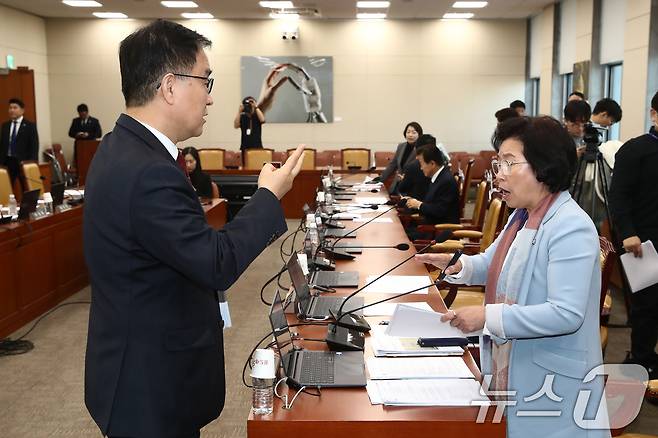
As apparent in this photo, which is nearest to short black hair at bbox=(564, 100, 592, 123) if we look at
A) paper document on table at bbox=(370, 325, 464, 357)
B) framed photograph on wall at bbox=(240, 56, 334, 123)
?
paper document on table at bbox=(370, 325, 464, 357)

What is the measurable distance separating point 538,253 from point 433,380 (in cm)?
44

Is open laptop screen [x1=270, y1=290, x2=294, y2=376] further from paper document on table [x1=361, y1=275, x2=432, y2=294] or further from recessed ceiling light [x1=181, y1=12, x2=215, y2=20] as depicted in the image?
recessed ceiling light [x1=181, y1=12, x2=215, y2=20]

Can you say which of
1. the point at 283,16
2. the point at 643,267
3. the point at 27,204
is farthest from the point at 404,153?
the point at 283,16

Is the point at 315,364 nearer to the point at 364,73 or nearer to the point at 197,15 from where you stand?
the point at 197,15

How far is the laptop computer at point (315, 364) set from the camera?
190cm

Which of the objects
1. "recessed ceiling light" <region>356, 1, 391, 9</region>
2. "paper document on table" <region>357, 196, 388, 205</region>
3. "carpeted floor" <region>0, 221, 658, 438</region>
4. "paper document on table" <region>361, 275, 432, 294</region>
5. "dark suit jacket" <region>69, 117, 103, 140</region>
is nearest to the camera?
"paper document on table" <region>361, 275, 432, 294</region>

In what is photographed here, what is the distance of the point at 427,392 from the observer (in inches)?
71.4

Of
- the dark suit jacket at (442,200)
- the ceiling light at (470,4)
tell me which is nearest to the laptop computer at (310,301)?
the dark suit jacket at (442,200)

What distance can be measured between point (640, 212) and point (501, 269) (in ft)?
6.85

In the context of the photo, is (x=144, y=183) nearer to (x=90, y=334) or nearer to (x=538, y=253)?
(x=90, y=334)

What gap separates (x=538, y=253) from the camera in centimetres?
178

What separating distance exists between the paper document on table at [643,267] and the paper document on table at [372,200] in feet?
10.1

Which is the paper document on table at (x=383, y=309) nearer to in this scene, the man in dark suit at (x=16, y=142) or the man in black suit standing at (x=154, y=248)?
the man in black suit standing at (x=154, y=248)

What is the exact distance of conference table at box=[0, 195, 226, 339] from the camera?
15.3ft
